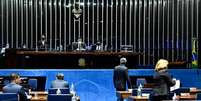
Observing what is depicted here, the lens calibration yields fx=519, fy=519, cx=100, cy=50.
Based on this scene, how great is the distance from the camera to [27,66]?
63.2 ft

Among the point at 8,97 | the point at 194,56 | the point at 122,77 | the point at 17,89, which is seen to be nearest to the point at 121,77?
the point at 122,77

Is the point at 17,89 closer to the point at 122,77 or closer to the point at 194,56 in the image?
the point at 122,77

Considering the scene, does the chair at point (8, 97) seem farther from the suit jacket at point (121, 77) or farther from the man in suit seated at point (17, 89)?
the suit jacket at point (121, 77)

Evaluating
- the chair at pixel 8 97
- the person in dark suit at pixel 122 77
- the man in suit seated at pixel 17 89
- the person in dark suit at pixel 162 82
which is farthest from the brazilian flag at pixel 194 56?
the chair at pixel 8 97

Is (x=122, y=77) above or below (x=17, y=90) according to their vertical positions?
below

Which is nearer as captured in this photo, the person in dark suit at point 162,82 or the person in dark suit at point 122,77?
the person in dark suit at point 162,82

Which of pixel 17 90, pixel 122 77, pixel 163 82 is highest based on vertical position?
pixel 163 82

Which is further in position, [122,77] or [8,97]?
[122,77]

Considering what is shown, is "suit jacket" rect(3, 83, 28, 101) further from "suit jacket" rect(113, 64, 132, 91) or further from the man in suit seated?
"suit jacket" rect(113, 64, 132, 91)

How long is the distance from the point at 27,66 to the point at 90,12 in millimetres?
6808

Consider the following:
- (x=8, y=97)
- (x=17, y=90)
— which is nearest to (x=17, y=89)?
(x=17, y=90)

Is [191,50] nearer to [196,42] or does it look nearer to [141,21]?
[196,42]

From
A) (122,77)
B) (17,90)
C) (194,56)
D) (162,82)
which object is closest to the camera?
(162,82)

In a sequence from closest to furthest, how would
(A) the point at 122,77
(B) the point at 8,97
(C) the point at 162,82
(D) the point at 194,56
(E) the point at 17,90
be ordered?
(B) the point at 8,97 < (C) the point at 162,82 < (E) the point at 17,90 < (A) the point at 122,77 < (D) the point at 194,56
